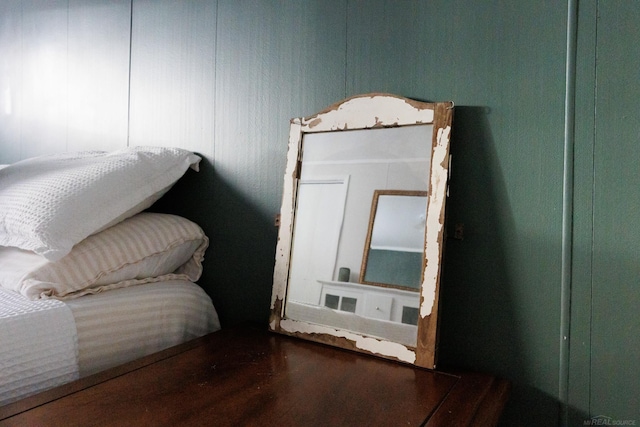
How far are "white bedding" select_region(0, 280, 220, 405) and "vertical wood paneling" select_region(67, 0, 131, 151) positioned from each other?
700 millimetres

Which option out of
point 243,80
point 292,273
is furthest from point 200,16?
point 292,273

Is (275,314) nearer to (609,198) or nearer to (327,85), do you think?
(327,85)

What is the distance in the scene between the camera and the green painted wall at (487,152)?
830 millimetres

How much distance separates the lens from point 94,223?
1019 millimetres

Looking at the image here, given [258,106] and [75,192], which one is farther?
[258,106]

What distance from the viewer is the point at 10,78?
188 centimetres

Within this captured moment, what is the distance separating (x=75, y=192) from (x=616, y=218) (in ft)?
3.69

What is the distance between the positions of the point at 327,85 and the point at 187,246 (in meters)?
0.58

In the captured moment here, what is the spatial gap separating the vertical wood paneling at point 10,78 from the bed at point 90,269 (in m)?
0.78

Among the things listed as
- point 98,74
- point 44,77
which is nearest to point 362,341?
point 98,74

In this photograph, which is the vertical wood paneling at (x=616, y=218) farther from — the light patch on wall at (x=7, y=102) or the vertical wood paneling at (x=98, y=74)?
the light patch on wall at (x=7, y=102)

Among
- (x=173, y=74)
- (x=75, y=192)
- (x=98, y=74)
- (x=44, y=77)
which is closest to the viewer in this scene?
(x=75, y=192)

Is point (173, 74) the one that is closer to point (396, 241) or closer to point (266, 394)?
point (396, 241)

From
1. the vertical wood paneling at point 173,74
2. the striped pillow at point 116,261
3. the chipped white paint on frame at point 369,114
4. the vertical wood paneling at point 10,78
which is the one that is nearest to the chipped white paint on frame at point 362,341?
the striped pillow at point 116,261
